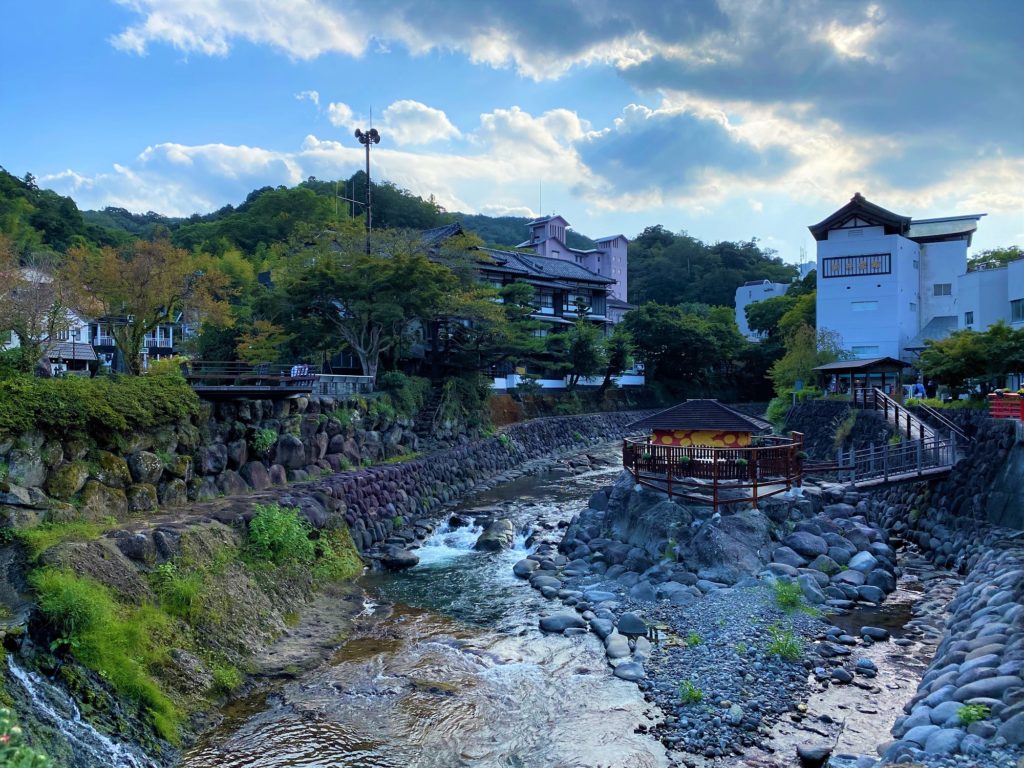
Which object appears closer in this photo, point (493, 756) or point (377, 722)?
point (493, 756)

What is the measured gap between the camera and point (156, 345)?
47.8m

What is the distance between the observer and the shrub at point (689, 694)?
10945mm

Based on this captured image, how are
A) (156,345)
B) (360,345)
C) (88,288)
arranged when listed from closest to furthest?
(88,288) < (360,345) < (156,345)

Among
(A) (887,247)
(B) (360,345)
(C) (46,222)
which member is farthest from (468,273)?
(C) (46,222)

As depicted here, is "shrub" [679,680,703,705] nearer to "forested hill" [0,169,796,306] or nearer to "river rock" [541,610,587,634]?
"river rock" [541,610,587,634]

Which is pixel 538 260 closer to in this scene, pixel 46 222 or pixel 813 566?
pixel 46 222

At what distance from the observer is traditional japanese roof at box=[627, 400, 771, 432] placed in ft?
63.7

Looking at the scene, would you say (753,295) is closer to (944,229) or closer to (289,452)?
(944,229)

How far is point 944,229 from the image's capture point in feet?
146

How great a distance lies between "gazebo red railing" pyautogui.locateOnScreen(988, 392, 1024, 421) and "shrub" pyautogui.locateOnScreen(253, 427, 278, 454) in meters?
21.3

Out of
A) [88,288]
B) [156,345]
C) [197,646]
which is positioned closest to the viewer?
[197,646]

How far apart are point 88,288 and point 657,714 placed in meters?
20.1

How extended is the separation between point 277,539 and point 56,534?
4.60 m

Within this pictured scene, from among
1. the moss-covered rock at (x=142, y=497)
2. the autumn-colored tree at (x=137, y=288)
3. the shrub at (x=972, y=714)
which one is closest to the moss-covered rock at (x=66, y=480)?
the moss-covered rock at (x=142, y=497)
